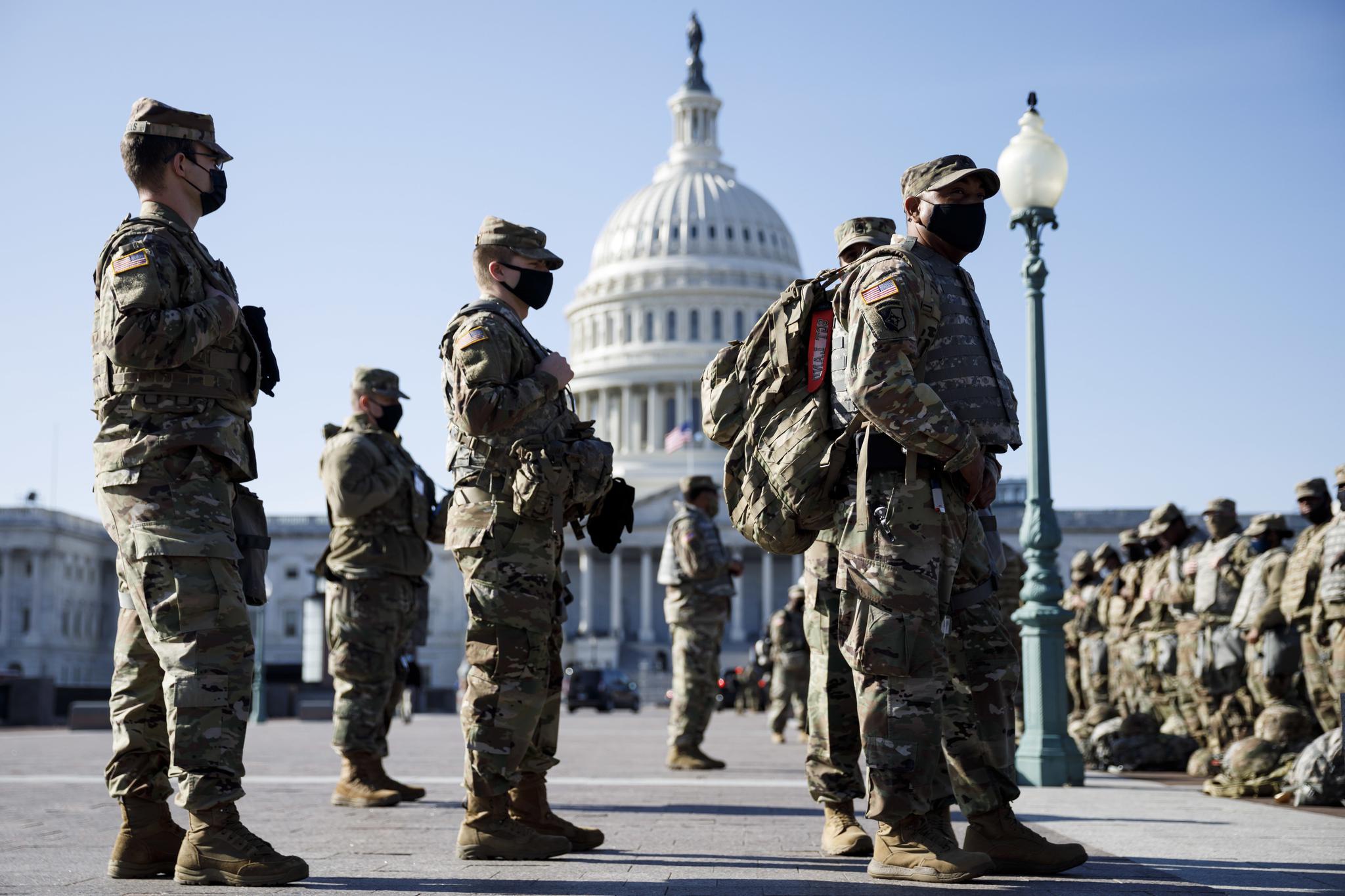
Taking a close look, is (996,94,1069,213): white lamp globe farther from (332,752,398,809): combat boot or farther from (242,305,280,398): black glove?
(242,305,280,398): black glove

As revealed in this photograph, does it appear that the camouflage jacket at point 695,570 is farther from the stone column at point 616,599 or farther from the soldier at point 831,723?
the stone column at point 616,599

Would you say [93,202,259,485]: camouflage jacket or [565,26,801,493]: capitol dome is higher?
[565,26,801,493]: capitol dome

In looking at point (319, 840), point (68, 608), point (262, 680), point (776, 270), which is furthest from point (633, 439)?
point (319, 840)

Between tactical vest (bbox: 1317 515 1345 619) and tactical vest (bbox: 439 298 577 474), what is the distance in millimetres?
5914

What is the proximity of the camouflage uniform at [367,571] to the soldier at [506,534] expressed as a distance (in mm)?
2820

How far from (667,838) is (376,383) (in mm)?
3688

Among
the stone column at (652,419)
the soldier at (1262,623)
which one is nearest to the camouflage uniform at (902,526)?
the soldier at (1262,623)

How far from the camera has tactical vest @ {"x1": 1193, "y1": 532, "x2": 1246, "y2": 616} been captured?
14.6 m

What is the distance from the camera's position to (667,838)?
26.2 ft

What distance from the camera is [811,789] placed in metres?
7.32

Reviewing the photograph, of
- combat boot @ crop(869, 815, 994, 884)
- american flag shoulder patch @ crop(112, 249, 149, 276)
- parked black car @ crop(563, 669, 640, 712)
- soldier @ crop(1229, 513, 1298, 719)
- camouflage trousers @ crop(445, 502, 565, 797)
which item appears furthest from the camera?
parked black car @ crop(563, 669, 640, 712)

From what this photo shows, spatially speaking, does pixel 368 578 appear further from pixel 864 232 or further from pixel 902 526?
pixel 902 526

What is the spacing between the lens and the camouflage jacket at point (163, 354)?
19.7ft

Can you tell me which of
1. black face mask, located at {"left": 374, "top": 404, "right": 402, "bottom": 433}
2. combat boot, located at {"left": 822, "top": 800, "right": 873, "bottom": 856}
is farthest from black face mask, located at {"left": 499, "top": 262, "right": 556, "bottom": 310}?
black face mask, located at {"left": 374, "top": 404, "right": 402, "bottom": 433}
